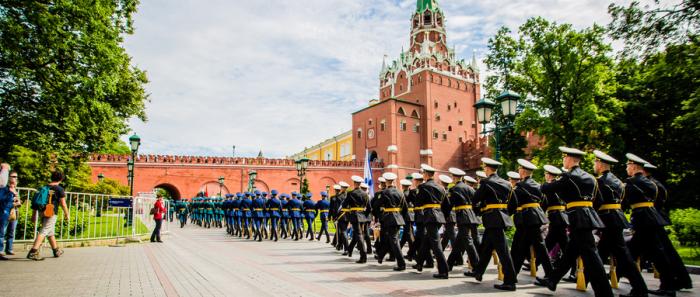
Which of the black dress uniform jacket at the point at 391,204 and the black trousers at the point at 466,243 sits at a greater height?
the black dress uniform jacket at the point at 391,204

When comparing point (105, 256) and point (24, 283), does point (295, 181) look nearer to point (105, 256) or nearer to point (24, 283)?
point (105, 256)

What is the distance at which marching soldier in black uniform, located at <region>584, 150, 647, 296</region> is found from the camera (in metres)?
6.02

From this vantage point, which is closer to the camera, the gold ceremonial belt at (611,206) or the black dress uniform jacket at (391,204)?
the gold ceremonial belt at (611,206)

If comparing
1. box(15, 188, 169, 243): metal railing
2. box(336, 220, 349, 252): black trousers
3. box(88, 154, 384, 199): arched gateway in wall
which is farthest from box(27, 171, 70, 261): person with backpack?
box(88, 154, 384, 199): arched gateway in wall

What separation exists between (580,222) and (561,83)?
24.4 meters

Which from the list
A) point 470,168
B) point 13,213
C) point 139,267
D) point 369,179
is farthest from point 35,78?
point 470,168

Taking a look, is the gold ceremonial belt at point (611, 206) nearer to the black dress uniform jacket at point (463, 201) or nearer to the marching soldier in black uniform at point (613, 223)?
the marching soldier in black uniform at point (613, 223)

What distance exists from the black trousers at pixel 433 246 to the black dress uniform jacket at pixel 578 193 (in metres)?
2.20

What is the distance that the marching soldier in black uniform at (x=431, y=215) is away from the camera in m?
8.15

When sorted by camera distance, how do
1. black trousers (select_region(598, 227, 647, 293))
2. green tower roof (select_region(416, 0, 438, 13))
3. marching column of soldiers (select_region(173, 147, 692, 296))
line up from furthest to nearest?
green tower roof (select_region(416, 0, 438, 13))
marching column of soldiers (select_region(173, 147, 692, 296))
black trousers (select_region(598, 227, 647, 293))

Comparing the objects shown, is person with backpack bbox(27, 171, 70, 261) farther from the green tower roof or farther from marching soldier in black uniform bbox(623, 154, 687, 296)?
the green tower roof

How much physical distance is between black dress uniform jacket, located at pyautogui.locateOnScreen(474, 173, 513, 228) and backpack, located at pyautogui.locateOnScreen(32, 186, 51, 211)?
8.61 m

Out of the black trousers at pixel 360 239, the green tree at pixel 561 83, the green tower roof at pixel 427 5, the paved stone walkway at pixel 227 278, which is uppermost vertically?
the green tower roof at pixel 427 5

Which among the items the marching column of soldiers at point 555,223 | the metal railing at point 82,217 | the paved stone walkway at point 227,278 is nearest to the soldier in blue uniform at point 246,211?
the metal railing at point 82,217
